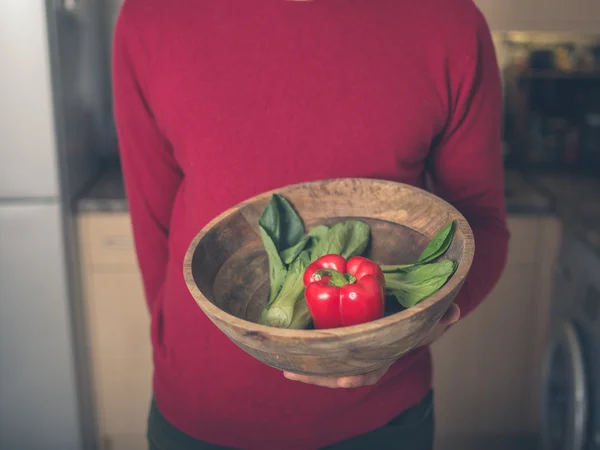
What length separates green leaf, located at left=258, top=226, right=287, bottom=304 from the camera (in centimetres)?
76

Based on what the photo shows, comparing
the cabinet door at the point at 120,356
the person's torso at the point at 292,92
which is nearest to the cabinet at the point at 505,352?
the cabinet door at the point at 120,356

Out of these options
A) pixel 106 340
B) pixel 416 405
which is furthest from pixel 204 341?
pixel 106 340

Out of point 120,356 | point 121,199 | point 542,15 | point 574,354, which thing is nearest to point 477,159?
point 574,354

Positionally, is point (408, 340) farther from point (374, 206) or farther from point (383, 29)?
point (383, 29)

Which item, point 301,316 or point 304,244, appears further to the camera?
point 304,244

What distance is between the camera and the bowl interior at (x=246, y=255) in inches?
28.3

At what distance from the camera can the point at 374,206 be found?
2.66 feet

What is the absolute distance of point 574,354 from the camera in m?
1.57

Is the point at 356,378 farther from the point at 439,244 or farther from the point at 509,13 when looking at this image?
the point at 509,13

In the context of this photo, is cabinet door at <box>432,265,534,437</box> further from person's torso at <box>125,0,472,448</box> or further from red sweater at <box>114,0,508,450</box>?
person's torso at <box>125,0,472,448</box>

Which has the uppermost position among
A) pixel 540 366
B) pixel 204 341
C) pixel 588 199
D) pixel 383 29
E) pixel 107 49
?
pixel 383 29

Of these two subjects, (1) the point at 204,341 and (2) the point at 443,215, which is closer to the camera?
(2) the point at 443,215

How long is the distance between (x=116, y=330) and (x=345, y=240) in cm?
127

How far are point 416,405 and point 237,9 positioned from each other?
607 millimetres
